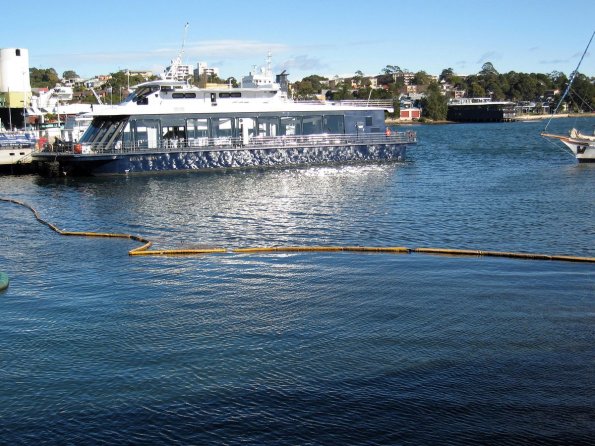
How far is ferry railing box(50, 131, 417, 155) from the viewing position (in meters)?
41.1

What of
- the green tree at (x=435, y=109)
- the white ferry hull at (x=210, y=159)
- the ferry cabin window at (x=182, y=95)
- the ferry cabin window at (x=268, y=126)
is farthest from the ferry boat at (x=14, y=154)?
the green tree at (x=435, y=109)

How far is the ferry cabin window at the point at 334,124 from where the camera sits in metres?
48.4

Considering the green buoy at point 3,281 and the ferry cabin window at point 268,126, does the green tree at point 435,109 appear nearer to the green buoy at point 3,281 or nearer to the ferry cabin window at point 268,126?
the ferry cabin window at point 268,126

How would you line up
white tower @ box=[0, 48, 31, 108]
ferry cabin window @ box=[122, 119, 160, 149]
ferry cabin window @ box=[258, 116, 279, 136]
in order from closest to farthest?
ferry cabin window @ box=[122, 119, 160, 149] → ferry cabin window @ box=[258, 116, 279, 136] → white tower @ box=[0, 48, 31, 108]

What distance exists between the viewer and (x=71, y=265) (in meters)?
17.2

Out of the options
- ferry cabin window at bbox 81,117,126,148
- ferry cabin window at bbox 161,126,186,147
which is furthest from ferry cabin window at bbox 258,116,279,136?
ferry cabin window at bbox 81,117,126,148

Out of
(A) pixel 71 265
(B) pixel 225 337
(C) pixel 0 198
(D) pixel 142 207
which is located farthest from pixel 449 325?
(C) pixel 0 198

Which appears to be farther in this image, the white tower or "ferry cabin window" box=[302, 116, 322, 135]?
the white tower

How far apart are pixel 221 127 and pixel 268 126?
3346 millimetres

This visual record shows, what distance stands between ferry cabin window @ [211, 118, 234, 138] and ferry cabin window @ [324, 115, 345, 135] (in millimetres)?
6987

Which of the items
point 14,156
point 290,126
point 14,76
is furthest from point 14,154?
point 14,76

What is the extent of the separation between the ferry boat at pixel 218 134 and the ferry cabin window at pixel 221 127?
0.06 meters

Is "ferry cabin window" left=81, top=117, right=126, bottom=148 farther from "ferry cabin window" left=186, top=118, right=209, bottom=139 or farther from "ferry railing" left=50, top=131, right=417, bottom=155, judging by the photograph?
"ferry cabin window" left=186, top=118, right=209, bottom=139

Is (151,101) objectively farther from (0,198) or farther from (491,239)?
(491,239)
